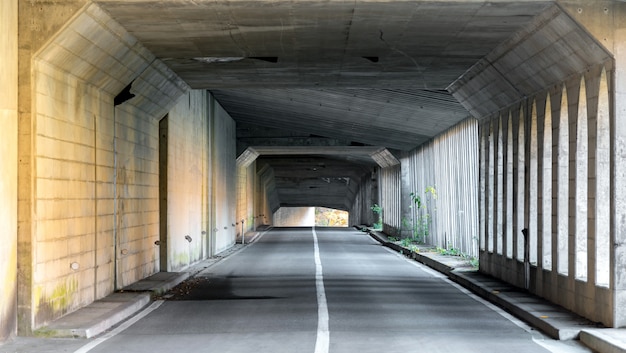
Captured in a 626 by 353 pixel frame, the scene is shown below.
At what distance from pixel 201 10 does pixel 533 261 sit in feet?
24.5

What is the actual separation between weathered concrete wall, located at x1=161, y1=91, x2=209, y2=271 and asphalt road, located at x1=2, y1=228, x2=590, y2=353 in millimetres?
1522

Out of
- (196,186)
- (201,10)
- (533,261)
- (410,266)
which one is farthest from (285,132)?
(201,10)

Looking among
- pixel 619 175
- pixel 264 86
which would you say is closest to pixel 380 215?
pixel 264 86

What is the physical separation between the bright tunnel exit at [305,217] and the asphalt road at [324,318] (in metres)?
64.2

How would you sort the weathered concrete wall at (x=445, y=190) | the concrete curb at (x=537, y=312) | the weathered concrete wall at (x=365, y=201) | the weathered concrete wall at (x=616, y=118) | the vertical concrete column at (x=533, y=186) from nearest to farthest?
the weathered concrete wall at (x=616, y=118)
the concrete curb at (x=537, y=312)
the vertical concrete column at (x=533, y=186)
the weathered concrete wall at (x=445, y=190)
the weathered concrete wall at (x=365, y=201)

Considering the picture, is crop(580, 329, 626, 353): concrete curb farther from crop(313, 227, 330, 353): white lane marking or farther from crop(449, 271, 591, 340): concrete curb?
crop(313, 227, 330, 353): white lane marking

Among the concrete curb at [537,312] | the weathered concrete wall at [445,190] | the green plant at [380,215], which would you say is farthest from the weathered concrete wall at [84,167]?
the green plant at [380,215]

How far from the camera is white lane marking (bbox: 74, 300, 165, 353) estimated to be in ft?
31.3

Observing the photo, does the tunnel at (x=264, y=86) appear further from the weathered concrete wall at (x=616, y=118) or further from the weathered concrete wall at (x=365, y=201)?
the weathered concrete wall at (x=365, y=201)

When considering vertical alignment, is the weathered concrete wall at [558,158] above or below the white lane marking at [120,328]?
above

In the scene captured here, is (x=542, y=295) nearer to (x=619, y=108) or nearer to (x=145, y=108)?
(x=619, y=108)

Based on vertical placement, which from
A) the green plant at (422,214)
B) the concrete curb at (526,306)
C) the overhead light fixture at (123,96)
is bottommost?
the concrete curb at (526,306)

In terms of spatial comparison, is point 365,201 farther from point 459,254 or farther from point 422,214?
point 459,254

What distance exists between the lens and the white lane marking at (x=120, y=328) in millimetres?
9547
